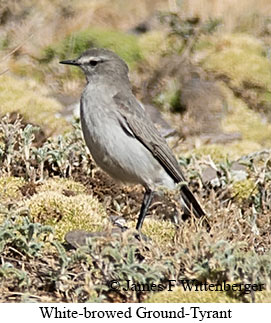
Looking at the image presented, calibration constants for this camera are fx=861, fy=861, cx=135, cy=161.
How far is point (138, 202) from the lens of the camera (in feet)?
27.2

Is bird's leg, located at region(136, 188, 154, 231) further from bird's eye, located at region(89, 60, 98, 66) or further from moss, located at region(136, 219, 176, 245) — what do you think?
bird's eye, located at region(89, 60, 98, 66)

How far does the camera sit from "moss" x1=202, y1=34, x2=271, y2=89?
11.7 m

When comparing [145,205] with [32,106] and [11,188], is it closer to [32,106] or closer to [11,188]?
[11,188]

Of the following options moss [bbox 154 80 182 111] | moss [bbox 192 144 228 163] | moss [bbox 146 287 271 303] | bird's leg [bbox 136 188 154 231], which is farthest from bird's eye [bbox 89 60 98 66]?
moss [bbox 154 80 182 111]

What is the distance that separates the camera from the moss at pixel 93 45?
12.0m

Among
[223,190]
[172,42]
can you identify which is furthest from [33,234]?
[172,42]

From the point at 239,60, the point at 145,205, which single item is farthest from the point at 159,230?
the point at 239,60

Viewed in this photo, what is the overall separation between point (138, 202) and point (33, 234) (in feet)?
6.79

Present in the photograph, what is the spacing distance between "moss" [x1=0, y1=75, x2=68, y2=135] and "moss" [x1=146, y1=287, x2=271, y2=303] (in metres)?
3.94

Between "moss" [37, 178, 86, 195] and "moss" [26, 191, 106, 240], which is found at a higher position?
"moss" [37, 178, 86, 195]

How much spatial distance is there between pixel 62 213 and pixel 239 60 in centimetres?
562

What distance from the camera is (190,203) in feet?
24.9

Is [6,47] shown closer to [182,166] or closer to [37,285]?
[182,166]

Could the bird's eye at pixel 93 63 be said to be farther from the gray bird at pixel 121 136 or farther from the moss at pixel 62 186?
the moss at pixel 62 186
